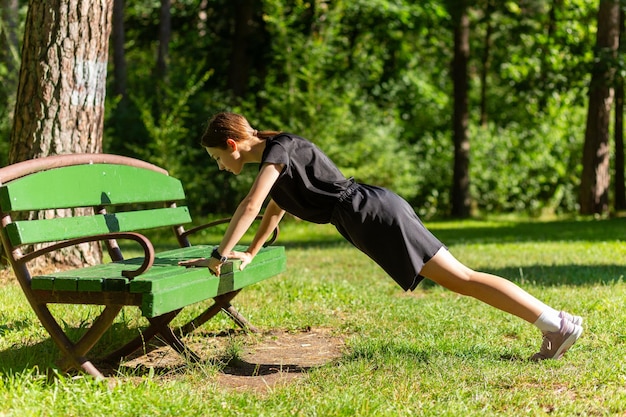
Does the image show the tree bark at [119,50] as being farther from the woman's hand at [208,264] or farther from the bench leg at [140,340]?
the woman's hand at [208,264]

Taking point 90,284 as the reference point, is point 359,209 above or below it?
above

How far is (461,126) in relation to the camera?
65.8 feet

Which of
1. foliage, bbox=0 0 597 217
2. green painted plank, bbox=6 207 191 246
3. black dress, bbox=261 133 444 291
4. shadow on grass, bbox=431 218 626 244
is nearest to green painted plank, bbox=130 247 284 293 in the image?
green painted plank, bbox=6 207 191 246

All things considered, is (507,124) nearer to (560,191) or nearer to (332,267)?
(560,191)

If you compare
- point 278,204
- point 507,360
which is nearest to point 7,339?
point 278,204

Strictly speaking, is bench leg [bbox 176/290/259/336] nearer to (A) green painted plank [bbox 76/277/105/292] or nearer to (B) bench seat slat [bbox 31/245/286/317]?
(B) bench seat slat [bbox 31/245/286/317]

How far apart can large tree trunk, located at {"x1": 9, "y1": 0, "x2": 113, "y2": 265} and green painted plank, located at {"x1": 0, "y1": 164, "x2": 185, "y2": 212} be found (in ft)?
5.17

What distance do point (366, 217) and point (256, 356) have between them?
4.04 feet

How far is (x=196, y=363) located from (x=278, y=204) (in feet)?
3.16

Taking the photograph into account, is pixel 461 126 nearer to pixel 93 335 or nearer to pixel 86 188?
pixel 86 188

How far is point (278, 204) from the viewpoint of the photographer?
15.7 ft

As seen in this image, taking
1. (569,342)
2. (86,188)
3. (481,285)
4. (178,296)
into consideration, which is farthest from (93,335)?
(569,342)

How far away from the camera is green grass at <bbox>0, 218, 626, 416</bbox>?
3828 mm

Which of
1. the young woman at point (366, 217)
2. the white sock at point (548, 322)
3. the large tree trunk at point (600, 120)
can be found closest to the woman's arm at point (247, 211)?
the young woman at point (366, 217)
